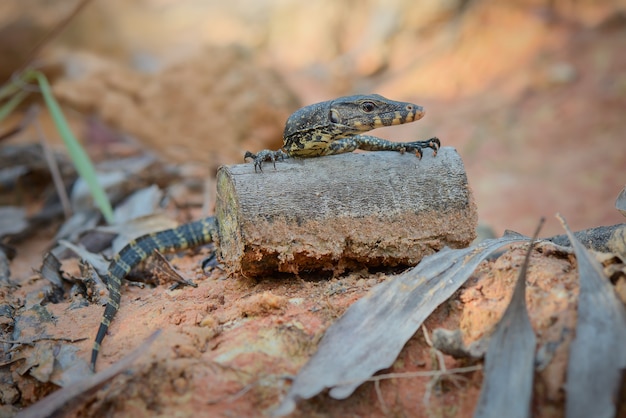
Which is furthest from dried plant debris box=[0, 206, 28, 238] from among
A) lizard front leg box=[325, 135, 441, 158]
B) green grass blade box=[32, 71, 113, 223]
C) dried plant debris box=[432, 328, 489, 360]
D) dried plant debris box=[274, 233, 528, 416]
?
dried plant debris box=[432, 328, 489, 360]

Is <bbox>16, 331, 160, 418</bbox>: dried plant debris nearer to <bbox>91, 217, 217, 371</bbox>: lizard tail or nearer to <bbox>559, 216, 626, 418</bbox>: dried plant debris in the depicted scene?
<bbox>91, 217, 217, 371</bbox>: lizard tail

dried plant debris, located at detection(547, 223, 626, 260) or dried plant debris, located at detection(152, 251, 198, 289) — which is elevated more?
→ dried plant debris, located at detection(152, 251, 198, 289)

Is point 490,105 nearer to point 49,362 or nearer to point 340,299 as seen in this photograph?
point 340,299

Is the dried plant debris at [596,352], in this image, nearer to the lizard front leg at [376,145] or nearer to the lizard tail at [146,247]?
the lizard front leg at [376,145]

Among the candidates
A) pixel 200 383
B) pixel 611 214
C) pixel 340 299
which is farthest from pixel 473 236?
pixel 611 214

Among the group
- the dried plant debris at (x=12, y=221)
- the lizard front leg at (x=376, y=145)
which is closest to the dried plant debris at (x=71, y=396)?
the lizard front leg at (x=376, y=145)

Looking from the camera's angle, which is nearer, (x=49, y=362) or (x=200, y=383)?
(x=200, y=383)

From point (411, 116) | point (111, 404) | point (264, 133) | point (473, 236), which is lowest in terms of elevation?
point (111, 404)
